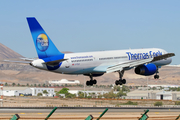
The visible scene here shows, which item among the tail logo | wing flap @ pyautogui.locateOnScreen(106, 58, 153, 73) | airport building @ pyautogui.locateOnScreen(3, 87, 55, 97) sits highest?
the tail logo

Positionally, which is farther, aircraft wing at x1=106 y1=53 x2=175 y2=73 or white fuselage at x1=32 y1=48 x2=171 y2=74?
aircraft wing at x1=106 y1=53 x2=175 y2=73

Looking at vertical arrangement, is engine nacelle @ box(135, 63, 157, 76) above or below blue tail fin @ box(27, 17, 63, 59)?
below

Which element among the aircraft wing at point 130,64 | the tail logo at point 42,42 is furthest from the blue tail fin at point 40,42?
the aircraft wing at point 130,64

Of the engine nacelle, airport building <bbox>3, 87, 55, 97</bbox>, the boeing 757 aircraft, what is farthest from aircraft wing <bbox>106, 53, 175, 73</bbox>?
airport building <bbox>3, 87, 55, 97</bbox>

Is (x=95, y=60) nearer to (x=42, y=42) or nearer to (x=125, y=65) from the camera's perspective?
(x=125, y=65)

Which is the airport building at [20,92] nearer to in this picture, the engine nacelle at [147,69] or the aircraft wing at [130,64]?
the engine nacelle at [147,69]

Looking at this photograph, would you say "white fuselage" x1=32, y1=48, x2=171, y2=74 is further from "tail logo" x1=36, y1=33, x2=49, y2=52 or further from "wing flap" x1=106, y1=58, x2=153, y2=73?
"tail logo" x1=36, y1=33, x2=49, y2=52

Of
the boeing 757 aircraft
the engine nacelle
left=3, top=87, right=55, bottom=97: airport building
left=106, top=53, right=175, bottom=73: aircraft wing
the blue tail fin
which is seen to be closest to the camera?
the boeing 757 aircraft

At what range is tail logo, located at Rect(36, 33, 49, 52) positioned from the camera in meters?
62.4

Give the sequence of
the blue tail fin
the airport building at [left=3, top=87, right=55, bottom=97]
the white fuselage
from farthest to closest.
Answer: the airport building at [left=3, top=87, right=55, bottom=97] → the white fuselage → the blue tail fin

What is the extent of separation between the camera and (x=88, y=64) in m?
65.0

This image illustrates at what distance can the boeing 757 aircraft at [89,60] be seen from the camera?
62.0 m

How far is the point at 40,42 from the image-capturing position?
62.7 metres

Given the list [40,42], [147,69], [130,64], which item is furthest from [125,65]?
[40,42]
